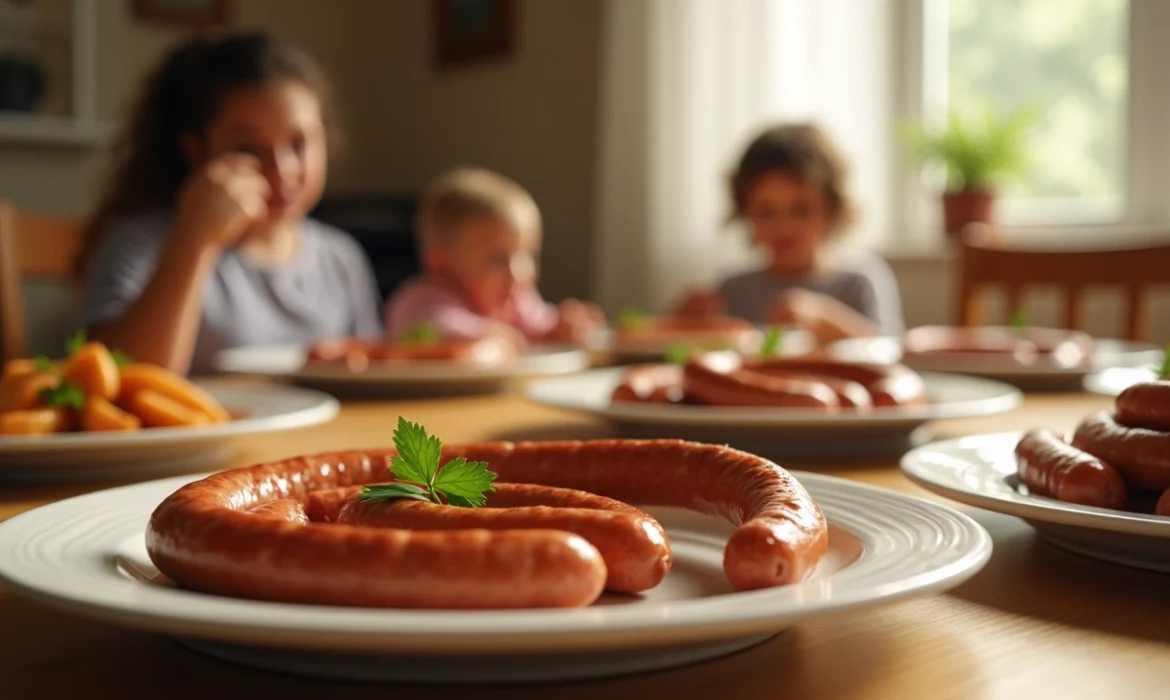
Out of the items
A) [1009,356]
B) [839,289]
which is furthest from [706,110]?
[1009,356]

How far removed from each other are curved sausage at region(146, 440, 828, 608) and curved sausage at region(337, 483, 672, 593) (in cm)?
3

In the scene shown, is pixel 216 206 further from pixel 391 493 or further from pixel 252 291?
pixel 391 493

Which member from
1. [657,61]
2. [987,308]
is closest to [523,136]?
[657,61]

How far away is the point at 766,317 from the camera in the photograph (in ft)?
11.4

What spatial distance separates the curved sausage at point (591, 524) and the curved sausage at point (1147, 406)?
0.36 m

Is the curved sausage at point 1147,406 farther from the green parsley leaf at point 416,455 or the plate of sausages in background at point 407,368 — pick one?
the plate of sausages in background at point 407,368

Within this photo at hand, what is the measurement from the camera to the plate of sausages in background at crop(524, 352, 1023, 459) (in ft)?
3.39

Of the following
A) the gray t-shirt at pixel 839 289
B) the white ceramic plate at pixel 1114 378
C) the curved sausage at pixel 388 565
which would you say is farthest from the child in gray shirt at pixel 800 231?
the curved sausage at pixel 388 565

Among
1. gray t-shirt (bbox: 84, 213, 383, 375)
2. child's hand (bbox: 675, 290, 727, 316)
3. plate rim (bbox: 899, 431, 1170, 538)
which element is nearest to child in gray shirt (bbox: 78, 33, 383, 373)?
gray t-shirt (bbox: 84, 213, 383, 375)

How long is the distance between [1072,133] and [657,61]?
1.38 metres

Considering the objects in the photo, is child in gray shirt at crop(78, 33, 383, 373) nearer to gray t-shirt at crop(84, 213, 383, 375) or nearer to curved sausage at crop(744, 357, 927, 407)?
gray t-shirt at crop(84, 213, 383, 375)

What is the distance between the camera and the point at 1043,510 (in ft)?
1.99

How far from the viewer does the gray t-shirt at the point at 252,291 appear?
239 centimetres

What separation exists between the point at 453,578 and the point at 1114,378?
1326mm
